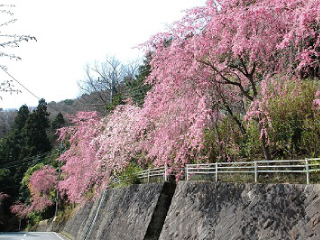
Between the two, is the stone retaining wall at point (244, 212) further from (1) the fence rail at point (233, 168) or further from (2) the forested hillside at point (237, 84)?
(2) the forested hillside at point (237, 84)

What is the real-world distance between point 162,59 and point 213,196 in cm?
473

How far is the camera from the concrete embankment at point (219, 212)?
21.7ft

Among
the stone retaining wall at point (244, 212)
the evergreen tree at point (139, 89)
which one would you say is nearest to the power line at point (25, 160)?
the evergreen tree at point (139, 89)

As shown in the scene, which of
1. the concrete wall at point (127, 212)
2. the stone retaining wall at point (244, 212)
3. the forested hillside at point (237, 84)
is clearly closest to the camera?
the stone retaining wall at point (244, 212)

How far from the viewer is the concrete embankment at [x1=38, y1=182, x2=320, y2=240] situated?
6.61 meters

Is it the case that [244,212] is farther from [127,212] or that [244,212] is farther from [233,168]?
[127,212]

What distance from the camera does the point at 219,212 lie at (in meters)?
8.86

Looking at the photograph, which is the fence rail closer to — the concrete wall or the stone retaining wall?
the stone retaining wall

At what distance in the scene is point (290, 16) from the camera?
8156 mm

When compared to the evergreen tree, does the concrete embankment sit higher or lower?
lower

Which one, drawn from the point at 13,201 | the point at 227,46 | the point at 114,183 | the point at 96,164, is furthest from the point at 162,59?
the point at 13,201

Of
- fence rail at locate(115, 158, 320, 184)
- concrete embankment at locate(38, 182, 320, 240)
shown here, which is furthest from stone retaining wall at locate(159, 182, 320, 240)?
fence rail at locate(115, 158, 320, 184)

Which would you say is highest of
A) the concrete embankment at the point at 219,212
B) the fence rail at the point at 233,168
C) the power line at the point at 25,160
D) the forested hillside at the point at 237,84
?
the forested hillside at the point at 237,84

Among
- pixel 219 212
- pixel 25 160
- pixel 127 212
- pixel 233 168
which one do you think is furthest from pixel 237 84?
pixel 25 160
